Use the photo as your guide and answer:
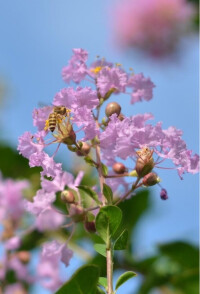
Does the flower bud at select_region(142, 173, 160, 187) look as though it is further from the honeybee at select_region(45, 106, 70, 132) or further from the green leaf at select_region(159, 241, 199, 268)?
the green leaf at select_region(159, 241, 199, 268)

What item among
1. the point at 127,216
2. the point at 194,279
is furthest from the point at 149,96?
the point at 127,216

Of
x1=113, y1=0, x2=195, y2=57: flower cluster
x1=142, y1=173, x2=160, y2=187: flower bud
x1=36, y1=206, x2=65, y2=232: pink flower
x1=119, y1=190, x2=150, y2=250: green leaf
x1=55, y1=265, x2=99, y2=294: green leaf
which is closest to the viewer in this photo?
x1=55, y1=265, x2=99, y2=294: green leaf

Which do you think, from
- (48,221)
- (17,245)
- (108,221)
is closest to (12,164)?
(48,221)

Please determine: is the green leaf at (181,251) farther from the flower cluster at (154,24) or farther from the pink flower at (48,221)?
the flower cluster at (154,24)

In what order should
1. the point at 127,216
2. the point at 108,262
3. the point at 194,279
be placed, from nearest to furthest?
the point at 108,262
the point at 194,279
the point at 127,216

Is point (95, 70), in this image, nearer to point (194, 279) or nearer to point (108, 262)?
point (108, 262)

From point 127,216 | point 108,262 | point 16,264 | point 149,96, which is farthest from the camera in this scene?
point 127,216

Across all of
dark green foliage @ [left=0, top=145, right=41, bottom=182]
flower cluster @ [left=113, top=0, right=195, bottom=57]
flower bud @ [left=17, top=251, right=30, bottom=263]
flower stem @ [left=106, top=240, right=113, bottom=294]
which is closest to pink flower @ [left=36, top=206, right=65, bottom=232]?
flower bud @ [left=17, top=251, right=30, bottom=263]
